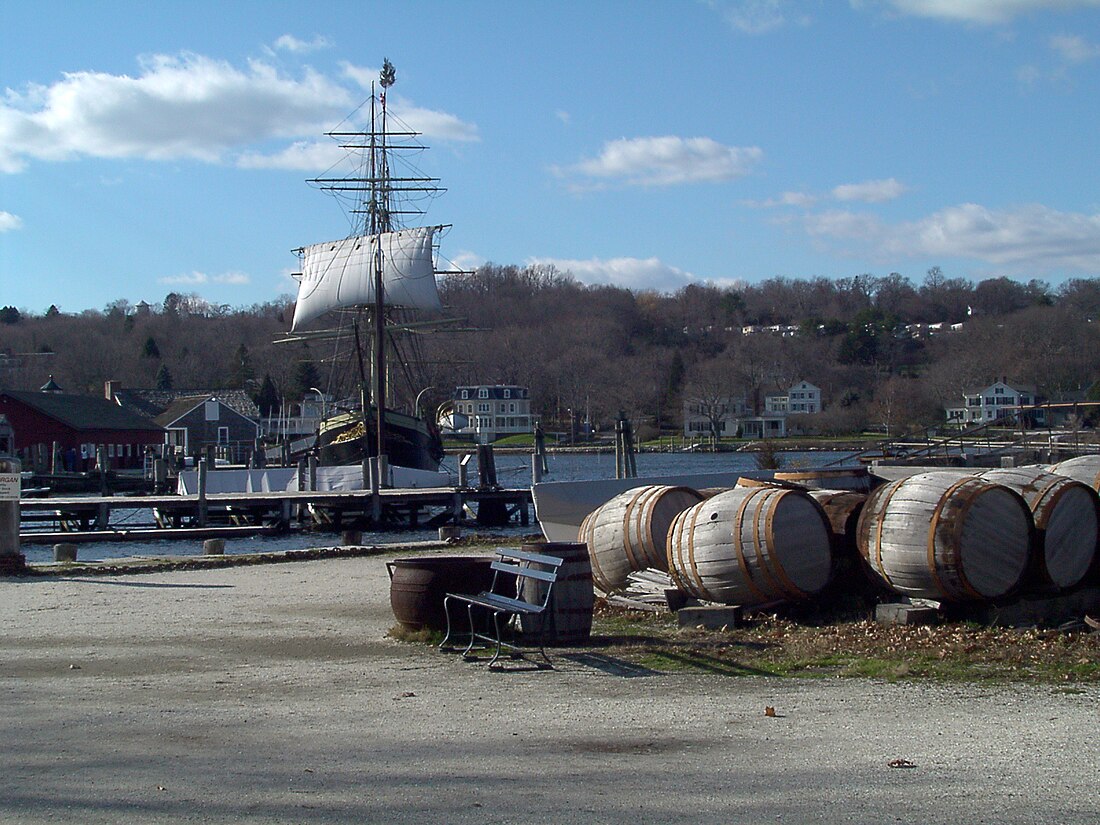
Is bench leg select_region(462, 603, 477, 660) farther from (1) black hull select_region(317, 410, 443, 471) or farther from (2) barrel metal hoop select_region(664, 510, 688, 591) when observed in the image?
(1) black hull select_region(317, 410, 443, 471)

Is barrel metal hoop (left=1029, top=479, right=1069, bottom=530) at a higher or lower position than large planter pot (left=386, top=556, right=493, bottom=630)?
higher

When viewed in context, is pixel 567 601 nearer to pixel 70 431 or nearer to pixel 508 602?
pixel 508 602

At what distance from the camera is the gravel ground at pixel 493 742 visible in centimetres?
628

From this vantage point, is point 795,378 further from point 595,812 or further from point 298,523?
point 595,812

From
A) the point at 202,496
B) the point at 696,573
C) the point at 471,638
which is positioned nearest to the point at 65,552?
the point at 471,638

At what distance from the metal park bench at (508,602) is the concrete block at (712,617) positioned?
1541 millimetres

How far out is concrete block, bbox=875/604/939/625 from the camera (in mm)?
11414

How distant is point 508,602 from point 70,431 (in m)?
66.2

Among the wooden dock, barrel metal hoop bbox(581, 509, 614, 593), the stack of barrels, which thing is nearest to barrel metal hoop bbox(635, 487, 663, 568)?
the stack of barrels

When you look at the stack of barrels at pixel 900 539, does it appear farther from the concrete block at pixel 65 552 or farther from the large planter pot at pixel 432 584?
the concrete block at pixel 65 552

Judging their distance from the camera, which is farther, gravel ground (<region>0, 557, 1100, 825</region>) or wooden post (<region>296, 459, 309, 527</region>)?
wooden post (<region>296, 459, 309, 527</region>)

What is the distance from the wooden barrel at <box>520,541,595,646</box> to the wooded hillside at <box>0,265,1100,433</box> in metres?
80.4

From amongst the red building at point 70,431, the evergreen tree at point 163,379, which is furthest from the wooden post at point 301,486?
the evergreen tree at point 163,379

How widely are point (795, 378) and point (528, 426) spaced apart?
39.3 meters
